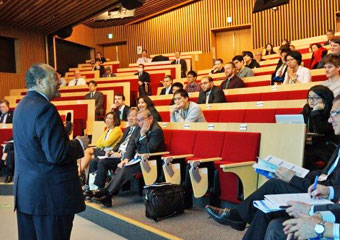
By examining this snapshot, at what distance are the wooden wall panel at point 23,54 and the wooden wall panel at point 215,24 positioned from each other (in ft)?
9.70

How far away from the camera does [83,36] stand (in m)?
12.2

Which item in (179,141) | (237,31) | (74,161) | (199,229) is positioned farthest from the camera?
(237,31)

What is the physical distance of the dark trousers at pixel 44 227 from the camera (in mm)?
1607

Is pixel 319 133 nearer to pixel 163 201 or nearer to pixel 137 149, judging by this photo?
pixel 163 201

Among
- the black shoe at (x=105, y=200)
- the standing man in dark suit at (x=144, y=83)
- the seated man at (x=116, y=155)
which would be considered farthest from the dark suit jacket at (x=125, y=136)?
the standing man in dark suit at (x=144, y=83)

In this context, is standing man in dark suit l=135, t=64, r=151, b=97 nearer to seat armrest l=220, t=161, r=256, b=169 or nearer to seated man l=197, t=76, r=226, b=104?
seated man l=197, t=76, r=226, b=104

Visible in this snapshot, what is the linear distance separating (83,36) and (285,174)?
36.6 ft

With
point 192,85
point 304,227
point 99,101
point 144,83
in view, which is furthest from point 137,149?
point 144,83

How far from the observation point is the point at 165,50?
1205cm

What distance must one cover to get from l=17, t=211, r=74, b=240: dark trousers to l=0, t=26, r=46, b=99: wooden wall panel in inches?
308

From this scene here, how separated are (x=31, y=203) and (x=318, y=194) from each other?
119cm

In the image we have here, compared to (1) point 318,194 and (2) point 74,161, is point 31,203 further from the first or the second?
(1) point 318,194

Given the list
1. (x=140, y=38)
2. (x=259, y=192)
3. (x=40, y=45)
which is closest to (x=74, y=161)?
(x=259, y=192)

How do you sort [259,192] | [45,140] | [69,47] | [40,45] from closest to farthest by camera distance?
[45,140] < [259,192] < [40,45] < [69,47]
